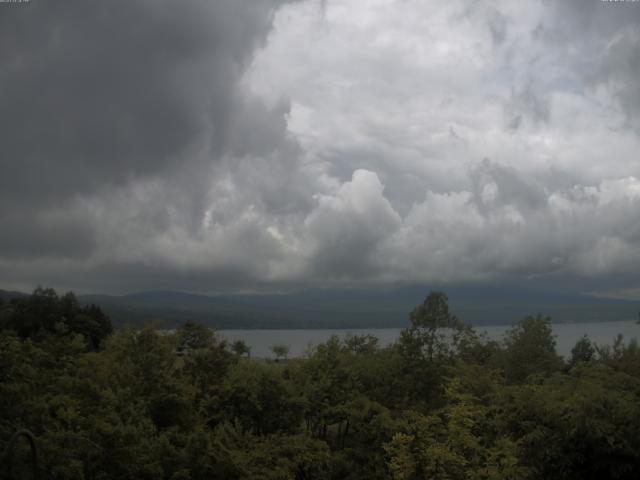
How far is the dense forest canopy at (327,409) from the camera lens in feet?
57.8

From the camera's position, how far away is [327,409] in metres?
30.6

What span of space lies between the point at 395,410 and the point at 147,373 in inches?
513

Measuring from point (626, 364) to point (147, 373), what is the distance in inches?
1047

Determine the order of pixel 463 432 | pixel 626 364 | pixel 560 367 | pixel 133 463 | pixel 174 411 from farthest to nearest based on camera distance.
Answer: pixel 560 367 < pixel 626 364 < pixel 174 411 < pixel 463 432 < pixel 133 463

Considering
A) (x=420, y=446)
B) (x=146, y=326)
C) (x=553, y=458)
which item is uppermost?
(x=146, y=326)

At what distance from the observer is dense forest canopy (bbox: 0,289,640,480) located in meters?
17.6

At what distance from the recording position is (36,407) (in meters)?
21.7

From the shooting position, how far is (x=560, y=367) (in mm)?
38906

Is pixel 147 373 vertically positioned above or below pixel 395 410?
above

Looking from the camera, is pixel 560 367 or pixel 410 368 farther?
pixel 560 367

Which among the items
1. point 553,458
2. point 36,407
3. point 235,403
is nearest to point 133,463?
point 36,407

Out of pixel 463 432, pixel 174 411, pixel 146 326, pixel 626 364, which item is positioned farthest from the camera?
pixel 626 364

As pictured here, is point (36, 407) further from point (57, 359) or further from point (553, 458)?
point (553, 458)

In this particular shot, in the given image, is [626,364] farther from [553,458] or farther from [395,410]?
[553,458]
